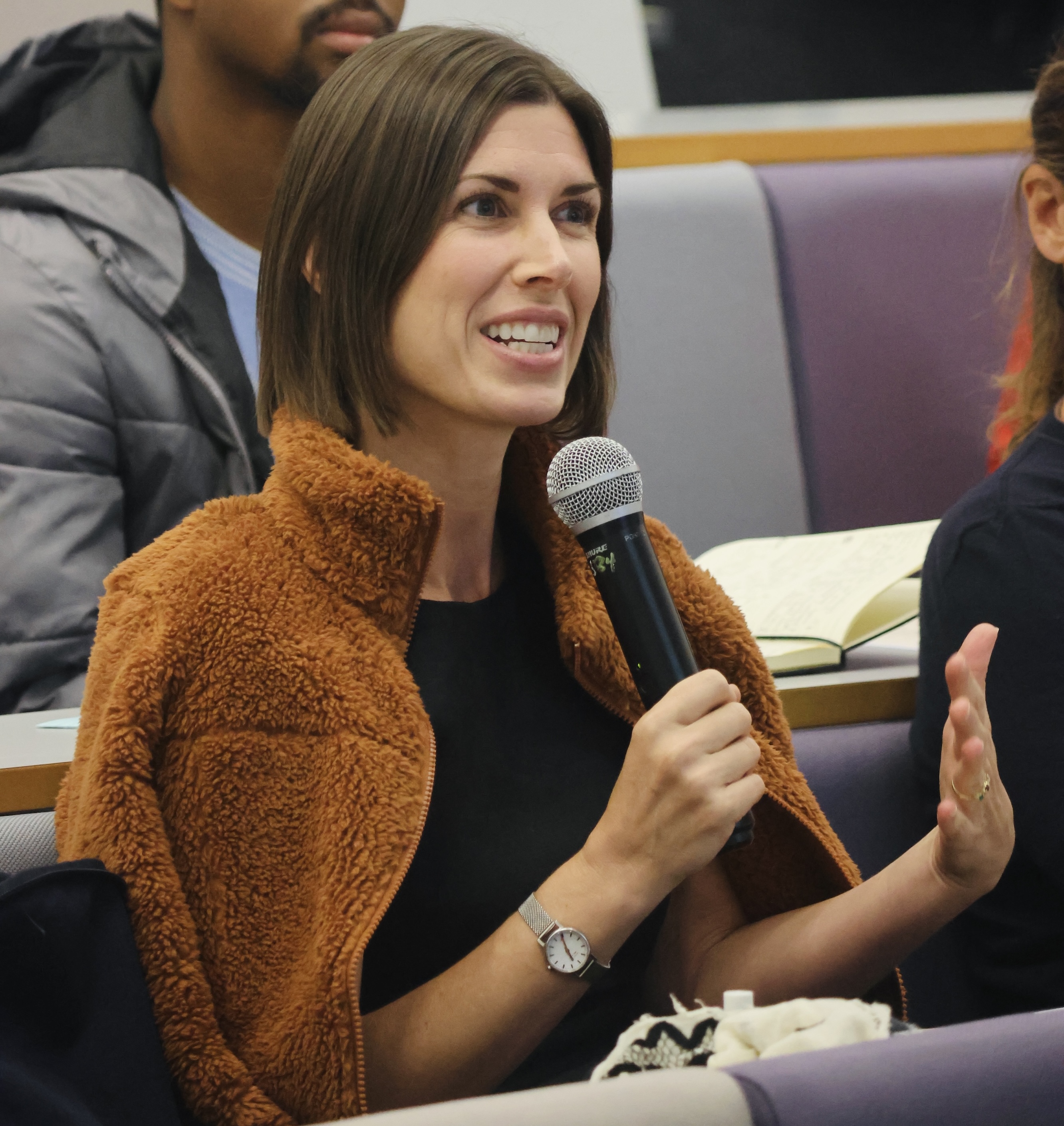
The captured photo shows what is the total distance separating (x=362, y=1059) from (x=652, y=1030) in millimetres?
163

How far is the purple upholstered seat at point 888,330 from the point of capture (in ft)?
6.57

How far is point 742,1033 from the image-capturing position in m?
0.60

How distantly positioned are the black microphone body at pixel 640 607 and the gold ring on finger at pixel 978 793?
159mm

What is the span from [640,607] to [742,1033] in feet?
0.73

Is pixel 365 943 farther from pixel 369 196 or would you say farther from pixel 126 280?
pixel 126 280

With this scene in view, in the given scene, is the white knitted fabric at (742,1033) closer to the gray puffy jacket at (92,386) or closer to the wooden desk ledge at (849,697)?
the wooden desk ledge at (849,697)

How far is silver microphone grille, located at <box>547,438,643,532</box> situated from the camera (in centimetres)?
74

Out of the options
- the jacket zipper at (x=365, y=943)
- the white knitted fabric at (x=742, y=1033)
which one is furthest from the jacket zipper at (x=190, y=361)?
the white knitted fabric at (x=742, y=1033)

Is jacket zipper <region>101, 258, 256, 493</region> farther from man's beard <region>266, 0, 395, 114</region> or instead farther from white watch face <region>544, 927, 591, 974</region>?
white watch face <region>544, 927, 591, 974</region>

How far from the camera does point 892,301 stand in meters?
2.02

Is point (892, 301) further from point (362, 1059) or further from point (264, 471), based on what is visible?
point (362, 1059)

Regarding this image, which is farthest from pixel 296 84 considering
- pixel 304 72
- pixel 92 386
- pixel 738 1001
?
pixel 738 1001

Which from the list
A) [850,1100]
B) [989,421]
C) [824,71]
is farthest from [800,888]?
[824,71]

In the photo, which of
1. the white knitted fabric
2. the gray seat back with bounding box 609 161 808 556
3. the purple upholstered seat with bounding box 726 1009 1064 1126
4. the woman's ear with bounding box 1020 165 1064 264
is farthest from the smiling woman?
the gray seat back with bounding box 609 161 808 556
